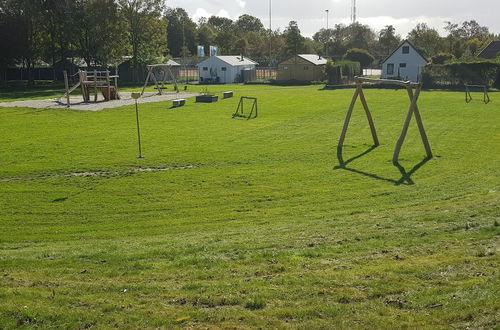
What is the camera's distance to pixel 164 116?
1410 inches

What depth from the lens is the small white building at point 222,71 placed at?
7850cm

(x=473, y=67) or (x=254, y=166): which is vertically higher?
(x=473, y=67)

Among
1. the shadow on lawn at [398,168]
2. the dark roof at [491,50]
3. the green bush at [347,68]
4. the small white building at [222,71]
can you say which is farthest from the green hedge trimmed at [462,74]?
the shadow on lawn at [398,168]

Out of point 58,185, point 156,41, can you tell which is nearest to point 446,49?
point 156,41

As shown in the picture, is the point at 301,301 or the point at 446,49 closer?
the point at 301,301

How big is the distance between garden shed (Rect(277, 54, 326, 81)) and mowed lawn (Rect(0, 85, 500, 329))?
4730 centimetres

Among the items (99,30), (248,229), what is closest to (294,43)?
(99,30)

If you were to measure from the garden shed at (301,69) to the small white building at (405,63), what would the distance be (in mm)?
9350

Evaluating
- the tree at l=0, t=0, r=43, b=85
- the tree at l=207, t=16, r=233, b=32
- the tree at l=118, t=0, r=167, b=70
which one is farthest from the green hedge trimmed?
the tree at l=207, t=16, r=233, b=32

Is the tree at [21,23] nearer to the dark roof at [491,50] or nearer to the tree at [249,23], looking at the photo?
the dark roof at [491,50]

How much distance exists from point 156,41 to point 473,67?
42.0 meters

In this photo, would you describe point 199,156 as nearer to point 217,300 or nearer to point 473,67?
point 217,300

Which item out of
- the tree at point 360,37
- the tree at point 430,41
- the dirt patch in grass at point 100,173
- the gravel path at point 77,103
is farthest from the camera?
the tree at point 360,37

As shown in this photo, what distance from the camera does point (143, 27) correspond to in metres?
73.1
